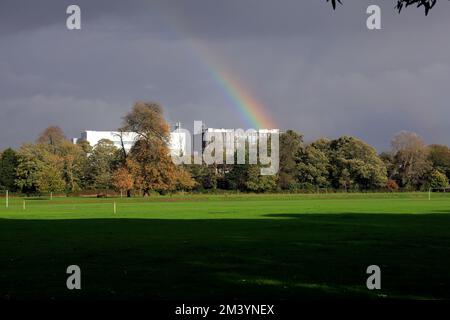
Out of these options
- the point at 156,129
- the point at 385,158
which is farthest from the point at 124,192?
the point at 385,158

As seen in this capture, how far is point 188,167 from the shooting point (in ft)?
423

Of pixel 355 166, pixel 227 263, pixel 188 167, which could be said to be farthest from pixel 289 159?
pixel 227 263

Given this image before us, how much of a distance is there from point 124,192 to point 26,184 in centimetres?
1862

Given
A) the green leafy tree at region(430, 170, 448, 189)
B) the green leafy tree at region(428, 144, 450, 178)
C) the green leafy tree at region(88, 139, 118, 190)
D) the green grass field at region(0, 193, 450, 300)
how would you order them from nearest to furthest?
1. the green grass field at region(0, 193, 450, 300)
2. the green leafy tree at region(88, 139, 118, 190)
3. the green leafy tree at region(430, 170, 448, 189)
4. the green leafy tree at region(428, 144, 450, 178)

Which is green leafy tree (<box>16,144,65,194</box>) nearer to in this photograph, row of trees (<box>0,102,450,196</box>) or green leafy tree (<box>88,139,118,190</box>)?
row of trees (<box>0,102,450,196</box>)

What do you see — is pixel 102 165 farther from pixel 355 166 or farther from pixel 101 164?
pixel 355 166

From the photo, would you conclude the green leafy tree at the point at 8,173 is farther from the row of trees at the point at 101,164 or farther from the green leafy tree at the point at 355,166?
the green leafy tree at the point at 355,166

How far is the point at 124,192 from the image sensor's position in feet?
377

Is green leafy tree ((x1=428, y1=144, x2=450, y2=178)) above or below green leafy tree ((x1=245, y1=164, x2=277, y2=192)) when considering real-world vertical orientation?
above

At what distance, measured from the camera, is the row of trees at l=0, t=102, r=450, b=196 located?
10388 cm

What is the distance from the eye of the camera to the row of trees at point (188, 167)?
10388cm

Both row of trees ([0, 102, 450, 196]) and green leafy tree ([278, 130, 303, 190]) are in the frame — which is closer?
row of trees ([0, 102, 450, 196])

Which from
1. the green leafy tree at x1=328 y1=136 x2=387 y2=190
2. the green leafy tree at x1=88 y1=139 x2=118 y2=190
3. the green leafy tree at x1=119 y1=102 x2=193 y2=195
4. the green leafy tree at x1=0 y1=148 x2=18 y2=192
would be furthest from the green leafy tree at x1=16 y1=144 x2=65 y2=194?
the green leafy tree at x1=328 y1=136 x2=387 y2=190
